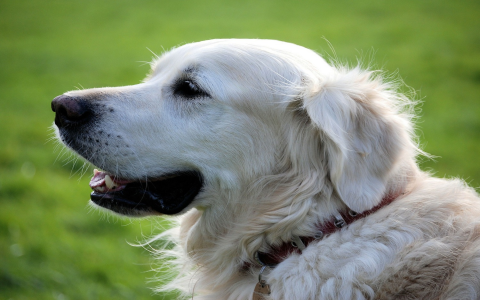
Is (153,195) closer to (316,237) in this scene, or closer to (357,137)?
(316,237)

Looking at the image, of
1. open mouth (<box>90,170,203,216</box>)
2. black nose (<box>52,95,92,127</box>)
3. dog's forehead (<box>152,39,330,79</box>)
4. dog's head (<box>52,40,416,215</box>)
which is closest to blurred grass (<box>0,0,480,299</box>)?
dog's forehead (<box>152,39,330,79</box>)

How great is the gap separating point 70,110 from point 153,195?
69 centimetres

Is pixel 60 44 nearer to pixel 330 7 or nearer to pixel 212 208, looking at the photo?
pixel 330 7

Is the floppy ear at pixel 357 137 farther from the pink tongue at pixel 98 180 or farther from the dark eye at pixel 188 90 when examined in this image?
the pink tongue at pixel 98 180

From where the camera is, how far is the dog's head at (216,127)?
2.57 metres

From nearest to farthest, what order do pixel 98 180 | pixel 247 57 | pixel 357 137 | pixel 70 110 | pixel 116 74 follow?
1. pixel 357 137
2. pixel 70 110
3. pixel 247 57
4. pixel 98 180
5. pixel 116 74

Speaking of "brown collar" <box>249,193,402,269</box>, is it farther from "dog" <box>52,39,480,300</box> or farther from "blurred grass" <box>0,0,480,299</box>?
"blurred grass" <box>0,0,480,299</box>

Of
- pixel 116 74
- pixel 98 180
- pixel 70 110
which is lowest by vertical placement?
pixel 116 74

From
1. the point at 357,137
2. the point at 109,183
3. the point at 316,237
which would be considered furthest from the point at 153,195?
the point at 357,137

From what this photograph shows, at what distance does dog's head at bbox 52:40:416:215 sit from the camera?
8.42ft

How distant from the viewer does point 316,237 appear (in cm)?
242

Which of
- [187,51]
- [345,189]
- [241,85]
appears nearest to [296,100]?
[241,85]

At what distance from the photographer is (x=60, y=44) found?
12539 mm

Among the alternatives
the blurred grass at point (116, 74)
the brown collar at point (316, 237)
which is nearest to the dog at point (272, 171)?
the brown collar at point (316, 237)
